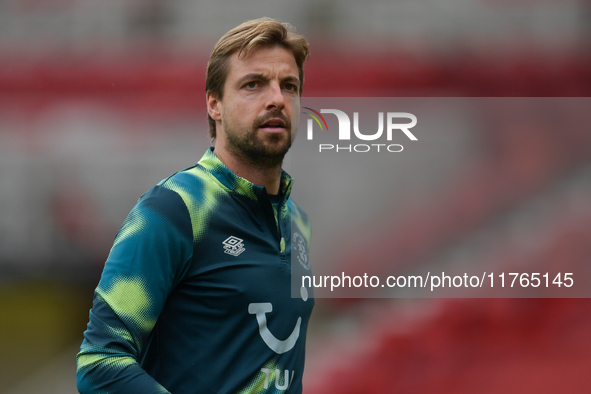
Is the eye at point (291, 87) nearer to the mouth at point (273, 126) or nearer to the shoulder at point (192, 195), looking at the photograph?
the mouth at point (273, 126)

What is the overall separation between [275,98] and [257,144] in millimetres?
78

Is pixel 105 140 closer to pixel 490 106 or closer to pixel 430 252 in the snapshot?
pixel 430 252

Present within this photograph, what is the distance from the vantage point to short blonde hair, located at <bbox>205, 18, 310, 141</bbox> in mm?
817

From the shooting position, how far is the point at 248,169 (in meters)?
0.83

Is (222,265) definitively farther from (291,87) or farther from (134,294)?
(291,87)

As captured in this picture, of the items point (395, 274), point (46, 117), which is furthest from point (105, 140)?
point (395, 274)

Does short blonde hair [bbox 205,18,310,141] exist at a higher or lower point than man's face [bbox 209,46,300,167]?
higher

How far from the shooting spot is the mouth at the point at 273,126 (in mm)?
804

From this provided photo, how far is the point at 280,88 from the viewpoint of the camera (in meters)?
0.83

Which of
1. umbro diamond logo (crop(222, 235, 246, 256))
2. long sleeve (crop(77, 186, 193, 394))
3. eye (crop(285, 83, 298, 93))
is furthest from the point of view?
eye (crop(285, 83, 298, 93))

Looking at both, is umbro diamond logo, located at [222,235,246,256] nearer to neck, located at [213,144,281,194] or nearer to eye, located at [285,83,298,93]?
neck, located at [213,144,281,194]

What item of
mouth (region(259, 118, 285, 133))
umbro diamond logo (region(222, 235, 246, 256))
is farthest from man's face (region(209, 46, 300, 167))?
umbro diamond logo (region(222, 235, 246, 256))

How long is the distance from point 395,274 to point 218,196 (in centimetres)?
134

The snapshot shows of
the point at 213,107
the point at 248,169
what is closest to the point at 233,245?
the point at 248,169
